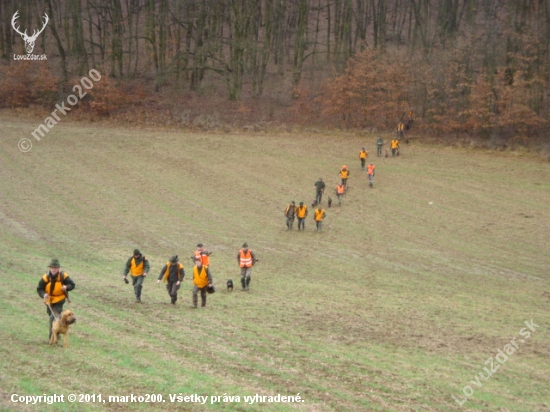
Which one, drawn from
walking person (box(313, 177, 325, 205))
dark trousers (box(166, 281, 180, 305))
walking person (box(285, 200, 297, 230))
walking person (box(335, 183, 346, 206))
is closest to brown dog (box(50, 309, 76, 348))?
dark trousers (box(166, 281, 180, 305))

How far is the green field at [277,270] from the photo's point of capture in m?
12.6

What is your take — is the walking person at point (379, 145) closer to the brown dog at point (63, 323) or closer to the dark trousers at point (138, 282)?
the dark trousers at point (138, 282)

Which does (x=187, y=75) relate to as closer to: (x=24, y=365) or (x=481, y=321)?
(x=481, y=321)

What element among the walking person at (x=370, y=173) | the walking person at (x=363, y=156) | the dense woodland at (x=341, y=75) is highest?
the dense woodland at (x=341, y=75)

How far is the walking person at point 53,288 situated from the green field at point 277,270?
0.83 meters

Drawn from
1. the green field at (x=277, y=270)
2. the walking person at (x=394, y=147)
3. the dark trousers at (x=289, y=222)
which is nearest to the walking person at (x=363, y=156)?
the green field at (x=277, y=270)

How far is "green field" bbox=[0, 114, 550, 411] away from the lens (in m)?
12.6

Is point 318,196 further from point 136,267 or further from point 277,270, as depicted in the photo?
point 136,267

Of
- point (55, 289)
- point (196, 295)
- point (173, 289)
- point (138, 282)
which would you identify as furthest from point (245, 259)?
point (55, 289)

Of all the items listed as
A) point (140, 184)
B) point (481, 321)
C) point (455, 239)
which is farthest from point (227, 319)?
point (140, 184)

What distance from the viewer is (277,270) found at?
979 inches

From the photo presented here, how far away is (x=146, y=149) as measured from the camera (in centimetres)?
4778

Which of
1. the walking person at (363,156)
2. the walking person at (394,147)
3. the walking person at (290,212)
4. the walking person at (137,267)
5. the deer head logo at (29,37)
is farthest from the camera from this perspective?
the deer head logo at (29,37)

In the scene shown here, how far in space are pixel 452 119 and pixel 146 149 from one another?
82.7 ft
